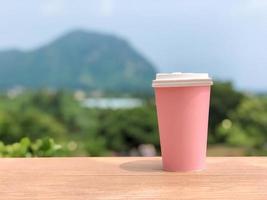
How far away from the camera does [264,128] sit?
7.45m

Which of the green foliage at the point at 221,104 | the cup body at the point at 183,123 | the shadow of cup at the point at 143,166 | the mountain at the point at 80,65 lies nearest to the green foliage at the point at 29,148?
the shadow of cup at the point at 143,166

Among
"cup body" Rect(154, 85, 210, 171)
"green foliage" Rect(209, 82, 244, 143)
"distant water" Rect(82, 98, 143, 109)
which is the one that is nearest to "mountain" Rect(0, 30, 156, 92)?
"distant water" Rect(82, 98, 143, 109)

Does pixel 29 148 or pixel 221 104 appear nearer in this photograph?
pixel 29 148

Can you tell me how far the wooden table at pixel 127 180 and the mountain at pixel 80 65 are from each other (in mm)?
9168

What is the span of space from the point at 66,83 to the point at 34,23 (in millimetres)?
1889

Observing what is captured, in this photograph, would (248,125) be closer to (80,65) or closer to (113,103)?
(113,103)

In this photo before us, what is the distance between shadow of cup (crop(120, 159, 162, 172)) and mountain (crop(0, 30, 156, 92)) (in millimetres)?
9149

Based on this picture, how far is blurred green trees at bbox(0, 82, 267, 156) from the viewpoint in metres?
7.46

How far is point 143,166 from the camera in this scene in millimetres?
928

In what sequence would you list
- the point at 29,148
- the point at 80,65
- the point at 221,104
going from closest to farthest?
the point at 29,148
the point at 221,104
the point at 80,65

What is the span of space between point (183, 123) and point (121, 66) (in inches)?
407

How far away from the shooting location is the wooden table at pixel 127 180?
691mm

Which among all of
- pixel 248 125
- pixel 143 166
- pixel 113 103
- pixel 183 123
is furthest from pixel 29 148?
pixel 113 103

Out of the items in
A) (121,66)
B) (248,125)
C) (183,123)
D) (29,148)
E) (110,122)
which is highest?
(183,123)
